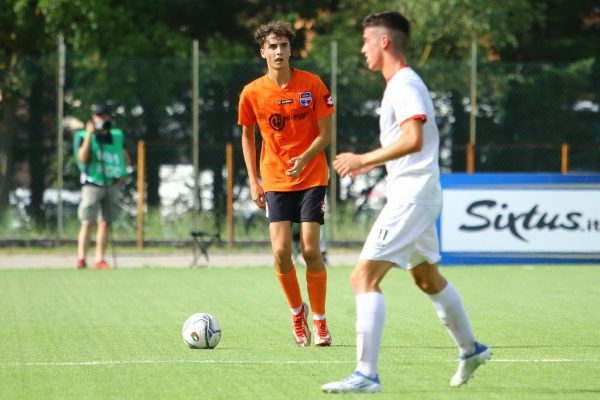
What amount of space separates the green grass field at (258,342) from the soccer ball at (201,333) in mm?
108

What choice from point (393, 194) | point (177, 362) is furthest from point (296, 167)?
point (393, 194)

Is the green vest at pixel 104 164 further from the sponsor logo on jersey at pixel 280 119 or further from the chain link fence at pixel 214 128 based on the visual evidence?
the sponsor logo on jersey at pixel 280 119

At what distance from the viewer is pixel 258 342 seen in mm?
9852

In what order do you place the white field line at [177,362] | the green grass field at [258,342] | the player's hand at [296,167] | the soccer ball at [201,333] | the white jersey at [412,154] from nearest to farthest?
the white jersey at [412,154] < the green grass field at [258,342] < the white field line at [177,362] < the soccer ball at [201,333] < the player's hand at [296,167]

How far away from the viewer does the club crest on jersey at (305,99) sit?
9898 millimetres

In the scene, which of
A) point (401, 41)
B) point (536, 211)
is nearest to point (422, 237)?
point (401, 41)

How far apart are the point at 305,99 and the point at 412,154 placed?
282cm

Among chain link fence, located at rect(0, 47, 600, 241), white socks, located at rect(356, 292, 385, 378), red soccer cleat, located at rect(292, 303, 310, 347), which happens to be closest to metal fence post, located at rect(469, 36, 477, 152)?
chain link fence, located at rect(0, 47, 600, 241)

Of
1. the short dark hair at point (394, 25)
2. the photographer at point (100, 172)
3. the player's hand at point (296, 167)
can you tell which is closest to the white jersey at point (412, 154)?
the short dark hair at point (394, 25)

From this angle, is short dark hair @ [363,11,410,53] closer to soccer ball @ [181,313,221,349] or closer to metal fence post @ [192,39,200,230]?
soccer ball @ [181,313,221,349]

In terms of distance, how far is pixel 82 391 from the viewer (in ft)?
24.4

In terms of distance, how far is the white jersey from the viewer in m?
7.09

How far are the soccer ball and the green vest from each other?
9.42 metres

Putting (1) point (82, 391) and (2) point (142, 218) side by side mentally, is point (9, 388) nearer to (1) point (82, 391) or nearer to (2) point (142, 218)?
(1) point (82, 391)
